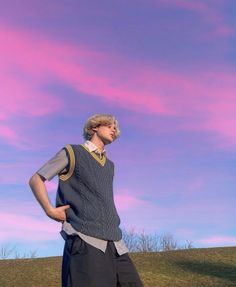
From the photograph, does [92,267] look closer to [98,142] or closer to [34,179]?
[34,179]

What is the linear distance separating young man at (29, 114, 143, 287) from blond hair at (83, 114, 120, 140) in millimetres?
185

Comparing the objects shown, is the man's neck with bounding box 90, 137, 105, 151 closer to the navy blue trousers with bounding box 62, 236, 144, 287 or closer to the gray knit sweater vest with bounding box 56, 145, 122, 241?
the gray knit sweater vest with bounding box 56, 145, 122, 241

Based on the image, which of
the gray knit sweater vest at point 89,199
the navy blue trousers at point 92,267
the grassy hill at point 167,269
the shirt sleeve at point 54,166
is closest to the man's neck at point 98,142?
the gray knit sweater vest at point 89,199

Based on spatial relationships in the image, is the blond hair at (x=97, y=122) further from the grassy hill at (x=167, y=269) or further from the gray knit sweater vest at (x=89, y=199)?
the grassy hill at (x=167, y=269)

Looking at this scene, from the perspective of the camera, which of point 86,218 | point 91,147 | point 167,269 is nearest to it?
point 86,218

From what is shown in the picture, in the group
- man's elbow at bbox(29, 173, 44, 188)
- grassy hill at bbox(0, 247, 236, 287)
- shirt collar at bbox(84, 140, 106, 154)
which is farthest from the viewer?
grassy hill at bbox(0, 247, 236, 287)

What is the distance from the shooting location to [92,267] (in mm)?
3719

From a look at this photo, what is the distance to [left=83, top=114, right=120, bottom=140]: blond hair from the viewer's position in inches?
164

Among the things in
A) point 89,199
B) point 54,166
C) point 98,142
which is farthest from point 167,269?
point 54,166

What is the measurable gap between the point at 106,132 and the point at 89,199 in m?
0.59

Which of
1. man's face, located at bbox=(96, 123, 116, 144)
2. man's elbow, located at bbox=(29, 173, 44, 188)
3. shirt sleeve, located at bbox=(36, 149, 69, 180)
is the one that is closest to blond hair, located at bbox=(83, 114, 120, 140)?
man's face, located at bbox=(96, 123, 116, 144)

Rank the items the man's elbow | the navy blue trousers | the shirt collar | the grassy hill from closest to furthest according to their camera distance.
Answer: the navy blue trousers, the man's elbow, the shirt collar, the grassy hill

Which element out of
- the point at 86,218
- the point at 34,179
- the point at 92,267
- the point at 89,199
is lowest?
the point at 92,267

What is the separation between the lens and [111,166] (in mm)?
4250
